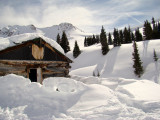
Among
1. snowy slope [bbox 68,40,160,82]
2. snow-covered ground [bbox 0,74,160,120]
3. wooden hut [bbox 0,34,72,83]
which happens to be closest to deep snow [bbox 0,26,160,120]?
snow-covered ground [bbox 0,74,160,120]

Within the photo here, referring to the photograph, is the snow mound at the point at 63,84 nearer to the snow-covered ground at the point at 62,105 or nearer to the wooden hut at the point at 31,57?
the snow-covered ground at the point at 62,105

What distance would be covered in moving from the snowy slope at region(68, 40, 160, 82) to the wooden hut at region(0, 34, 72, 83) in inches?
1043

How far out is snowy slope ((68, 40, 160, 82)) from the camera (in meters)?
34.8

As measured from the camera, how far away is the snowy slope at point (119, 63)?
34825 mm

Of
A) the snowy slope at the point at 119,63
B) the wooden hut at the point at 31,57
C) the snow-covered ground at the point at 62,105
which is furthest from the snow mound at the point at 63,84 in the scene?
the snowy slope at the point at 119,63

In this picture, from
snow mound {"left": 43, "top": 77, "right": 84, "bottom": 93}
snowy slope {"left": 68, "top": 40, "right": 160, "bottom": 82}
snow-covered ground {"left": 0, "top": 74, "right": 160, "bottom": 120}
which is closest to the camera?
snow-covered ground {"left": 0, "top": 74, "right": 160, "bottom": 120}

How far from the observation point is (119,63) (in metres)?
41.5

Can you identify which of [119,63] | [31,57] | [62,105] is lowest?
[62,105]

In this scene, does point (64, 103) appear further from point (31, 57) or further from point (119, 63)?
point (119, 63)

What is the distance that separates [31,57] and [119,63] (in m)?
35.6

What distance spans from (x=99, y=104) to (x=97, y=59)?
45386 millimetres

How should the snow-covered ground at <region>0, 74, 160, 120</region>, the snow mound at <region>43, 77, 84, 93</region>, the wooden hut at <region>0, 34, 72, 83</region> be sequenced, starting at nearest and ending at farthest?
the snow-covered ground at <region>0, 74, 160, 120</region> < the snow mound at <region>43, 77, 84, 93</region> < the wooden hut at <region>0, 34, 72, 83</region>

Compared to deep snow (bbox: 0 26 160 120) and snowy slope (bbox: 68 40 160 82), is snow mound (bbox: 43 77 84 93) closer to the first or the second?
deep snow (bbox: 0 26 160 120)

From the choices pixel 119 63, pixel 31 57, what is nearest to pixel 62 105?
pixel 31 57
